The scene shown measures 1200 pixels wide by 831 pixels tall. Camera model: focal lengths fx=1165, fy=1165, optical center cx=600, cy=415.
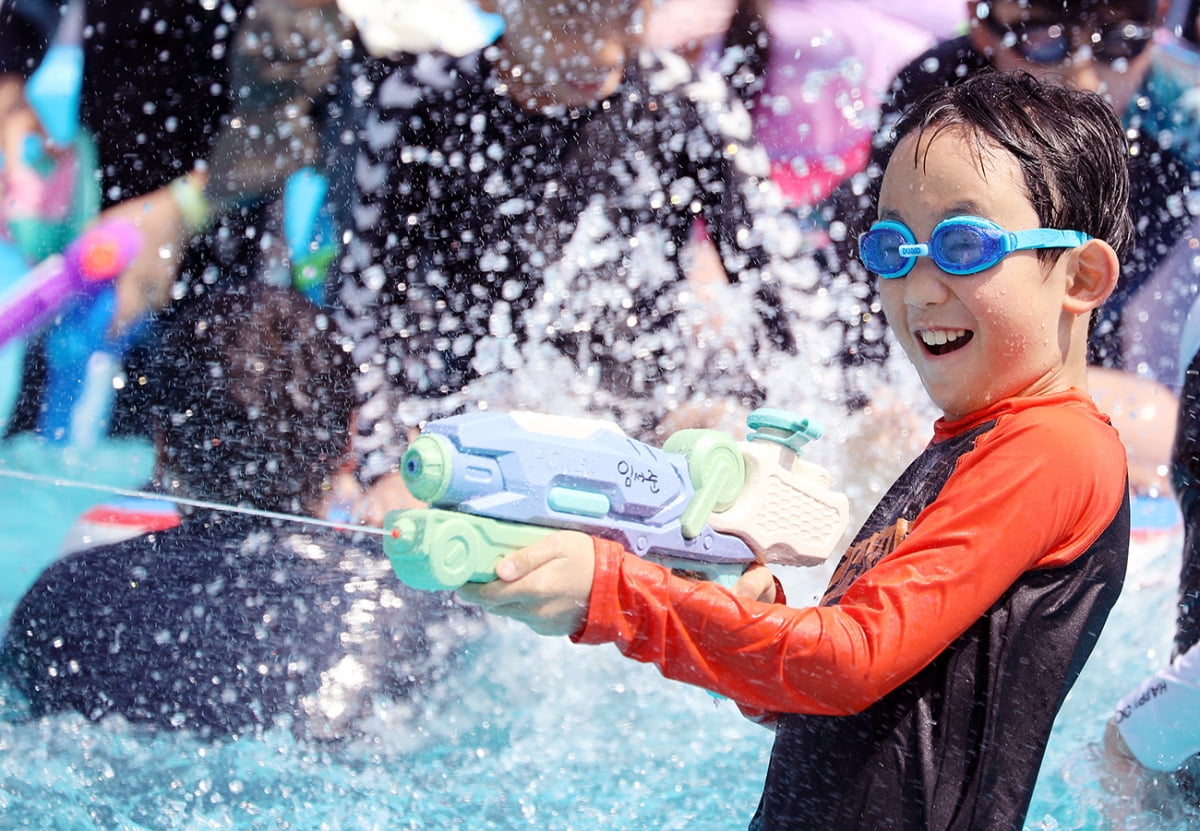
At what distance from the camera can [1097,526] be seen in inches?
36.0

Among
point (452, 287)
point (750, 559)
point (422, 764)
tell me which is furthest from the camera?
point (452, 287)

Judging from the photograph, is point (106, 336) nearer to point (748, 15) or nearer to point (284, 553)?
point (284, 553)

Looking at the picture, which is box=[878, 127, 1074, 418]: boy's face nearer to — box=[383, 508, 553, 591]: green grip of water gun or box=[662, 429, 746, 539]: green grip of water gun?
box=[662, 429, 746, 539]: green grip of water gun

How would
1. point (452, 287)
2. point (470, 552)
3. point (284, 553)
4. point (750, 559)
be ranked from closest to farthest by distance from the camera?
point (470, 552) < point (750, 559) < point (284, 553) < point (452, 287)

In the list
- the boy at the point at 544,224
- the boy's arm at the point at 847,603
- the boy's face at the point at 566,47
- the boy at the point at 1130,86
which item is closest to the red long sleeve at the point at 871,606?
the boy's arm at the point at 847,603

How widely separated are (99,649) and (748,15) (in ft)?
6.19

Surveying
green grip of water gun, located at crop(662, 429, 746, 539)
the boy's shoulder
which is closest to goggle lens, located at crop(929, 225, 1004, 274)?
the boy's shoulder

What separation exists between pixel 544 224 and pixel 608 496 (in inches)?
62.6

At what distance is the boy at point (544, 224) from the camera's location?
2.36 metres

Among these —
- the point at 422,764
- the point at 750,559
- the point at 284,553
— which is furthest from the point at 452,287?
the point at 750,559

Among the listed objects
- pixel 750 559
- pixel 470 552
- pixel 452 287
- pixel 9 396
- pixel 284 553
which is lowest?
pixel 284 553

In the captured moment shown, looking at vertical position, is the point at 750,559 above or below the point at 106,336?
above

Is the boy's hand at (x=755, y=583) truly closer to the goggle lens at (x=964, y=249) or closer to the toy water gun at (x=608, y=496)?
the toy water gun at (x=608, y=496)

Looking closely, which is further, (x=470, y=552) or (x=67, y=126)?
(x=67, y=126)
